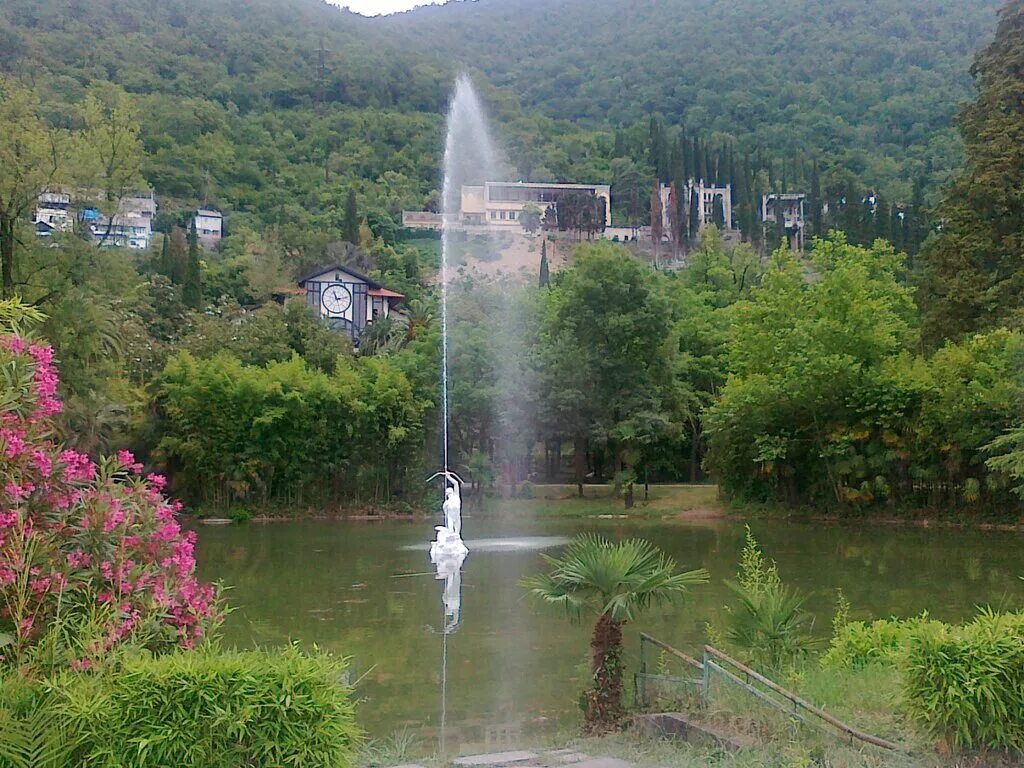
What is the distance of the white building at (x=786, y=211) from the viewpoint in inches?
3114

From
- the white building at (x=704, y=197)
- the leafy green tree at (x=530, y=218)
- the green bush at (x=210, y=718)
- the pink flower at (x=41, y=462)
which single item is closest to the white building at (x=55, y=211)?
the pink flower at (x=41, y=462)

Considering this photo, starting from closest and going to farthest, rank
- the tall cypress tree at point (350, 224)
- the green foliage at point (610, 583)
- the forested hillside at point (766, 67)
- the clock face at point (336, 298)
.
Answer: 1. the green foliage at point (610, 583)
2. the clock face at point (336, 298)
3. the tall cypress tree at point (350, 224)
4. the forested hillside at point (766, 67)

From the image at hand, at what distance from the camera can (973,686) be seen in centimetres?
567

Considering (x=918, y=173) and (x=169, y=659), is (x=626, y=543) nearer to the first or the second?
(x=169, y=659)

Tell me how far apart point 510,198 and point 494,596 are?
56.4 m

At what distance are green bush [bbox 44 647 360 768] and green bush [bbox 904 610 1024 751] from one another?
10.2 feet

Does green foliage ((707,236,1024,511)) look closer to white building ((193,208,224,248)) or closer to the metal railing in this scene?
the metal railing

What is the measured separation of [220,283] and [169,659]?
58055 millimetres

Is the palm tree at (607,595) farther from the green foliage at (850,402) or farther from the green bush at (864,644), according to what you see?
the green foliage at (850,402)

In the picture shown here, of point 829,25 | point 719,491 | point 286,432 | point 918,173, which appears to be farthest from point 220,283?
point 829,25

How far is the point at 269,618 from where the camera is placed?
14.2 m

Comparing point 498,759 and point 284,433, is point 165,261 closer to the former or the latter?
point 284,433

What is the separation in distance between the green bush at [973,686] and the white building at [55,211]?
2439cm

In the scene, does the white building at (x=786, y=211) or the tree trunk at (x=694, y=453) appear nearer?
the tree trunk at (x=694, y=453)
